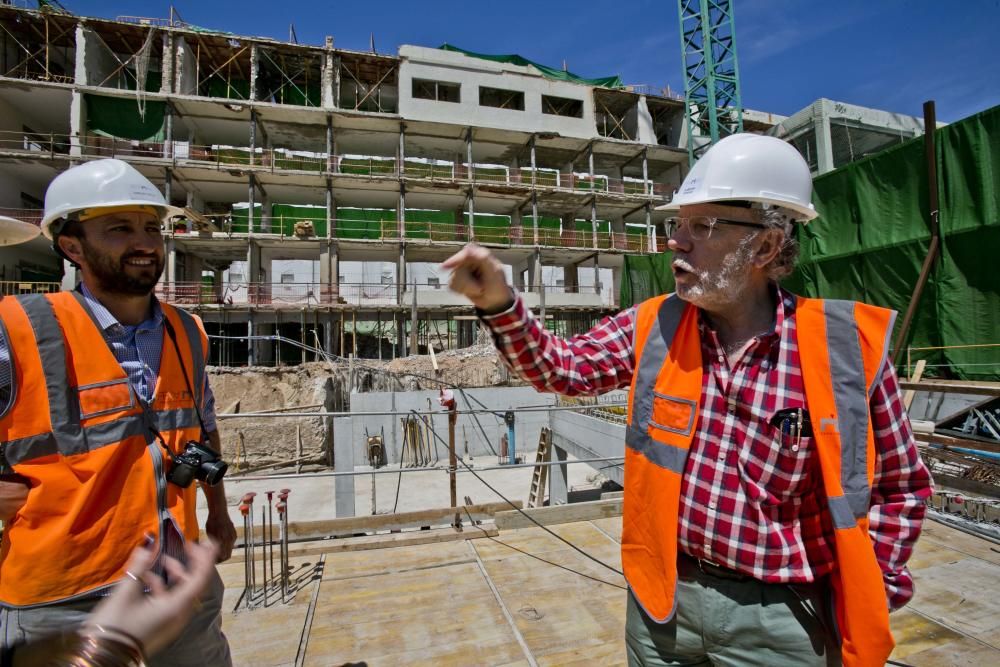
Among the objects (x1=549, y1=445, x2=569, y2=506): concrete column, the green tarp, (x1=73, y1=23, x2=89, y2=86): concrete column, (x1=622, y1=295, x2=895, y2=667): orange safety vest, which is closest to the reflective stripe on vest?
(x1=622, y1=295, x2=895, y2=667): orange safety vest

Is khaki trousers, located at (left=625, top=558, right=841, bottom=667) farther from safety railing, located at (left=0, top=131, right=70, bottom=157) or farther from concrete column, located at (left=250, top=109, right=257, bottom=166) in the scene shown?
safety railing, located at (left=0, top=131, right=70, bottom=157)

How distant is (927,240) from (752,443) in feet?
48.6

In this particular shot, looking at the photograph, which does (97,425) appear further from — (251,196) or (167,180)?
(167,180)

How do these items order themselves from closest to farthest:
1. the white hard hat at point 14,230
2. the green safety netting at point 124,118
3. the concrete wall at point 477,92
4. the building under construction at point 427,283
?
the white hard hat at point 14,230 → the building under construction at point 427,283 → the green safety netting at point 124,118 → the concrete wall at point 477,92

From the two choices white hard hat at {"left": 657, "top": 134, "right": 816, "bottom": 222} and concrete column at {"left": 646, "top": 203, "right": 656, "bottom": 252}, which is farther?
concrete column at {"left": 646, "top": 203, "right": 656, "bottom": 252}

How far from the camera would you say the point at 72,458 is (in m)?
Result: 1.53

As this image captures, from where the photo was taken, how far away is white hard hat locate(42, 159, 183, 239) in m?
1.76

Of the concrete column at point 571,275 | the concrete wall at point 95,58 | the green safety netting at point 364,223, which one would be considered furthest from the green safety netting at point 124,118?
the concrete column at point 571,275

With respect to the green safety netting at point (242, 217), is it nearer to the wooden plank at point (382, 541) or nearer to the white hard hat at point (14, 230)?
the wooden plank at point (382, 541)

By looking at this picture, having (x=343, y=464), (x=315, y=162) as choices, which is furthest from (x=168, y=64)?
(x=343, y=464)

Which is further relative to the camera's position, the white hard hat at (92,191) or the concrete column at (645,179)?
the concrete column at (645,179)

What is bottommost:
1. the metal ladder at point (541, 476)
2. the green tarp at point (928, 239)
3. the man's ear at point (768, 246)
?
the metal ladder at point (541, 476)

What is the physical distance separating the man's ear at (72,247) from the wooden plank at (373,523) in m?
2.93

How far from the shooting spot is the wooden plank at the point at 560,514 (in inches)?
172
